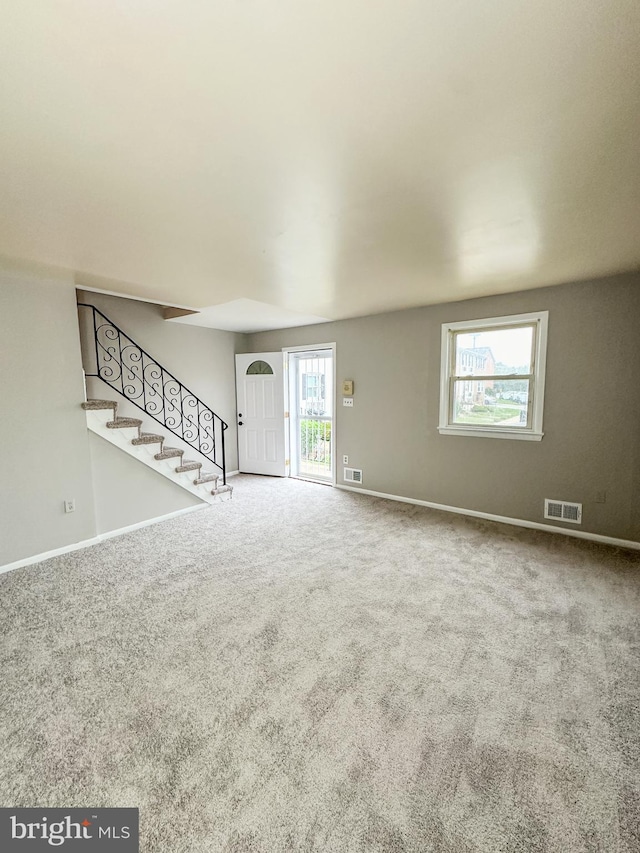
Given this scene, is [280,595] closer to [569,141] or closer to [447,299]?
[569,141]

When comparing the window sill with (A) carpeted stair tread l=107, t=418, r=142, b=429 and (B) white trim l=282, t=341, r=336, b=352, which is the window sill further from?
(A) carpeted stair tread l=107, t=418, r=142, b=429

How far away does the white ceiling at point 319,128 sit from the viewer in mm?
977

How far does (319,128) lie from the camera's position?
1.36 meters

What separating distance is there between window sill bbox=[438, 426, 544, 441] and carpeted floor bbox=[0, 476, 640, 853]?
46.5 inches

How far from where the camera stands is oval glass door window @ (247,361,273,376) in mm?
5989

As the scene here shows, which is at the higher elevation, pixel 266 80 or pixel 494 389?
pixel 266 80

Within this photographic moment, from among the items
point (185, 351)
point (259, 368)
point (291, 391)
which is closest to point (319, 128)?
point (185, 351)

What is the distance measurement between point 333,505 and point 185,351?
10.5 feet

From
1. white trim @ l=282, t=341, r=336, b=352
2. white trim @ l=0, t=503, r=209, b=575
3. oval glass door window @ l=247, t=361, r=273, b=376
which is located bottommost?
white trim @ l=0, t=503, r=209, b=575

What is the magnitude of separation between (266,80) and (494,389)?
366 cm

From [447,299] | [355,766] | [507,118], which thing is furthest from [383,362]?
[355,766]

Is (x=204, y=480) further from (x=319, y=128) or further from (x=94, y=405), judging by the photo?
(x=319, y=128)

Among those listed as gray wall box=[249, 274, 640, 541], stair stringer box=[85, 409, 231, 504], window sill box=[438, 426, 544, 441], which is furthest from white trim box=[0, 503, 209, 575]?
window sill box=[438, 426, 544, 441]

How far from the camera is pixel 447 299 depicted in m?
4.07
